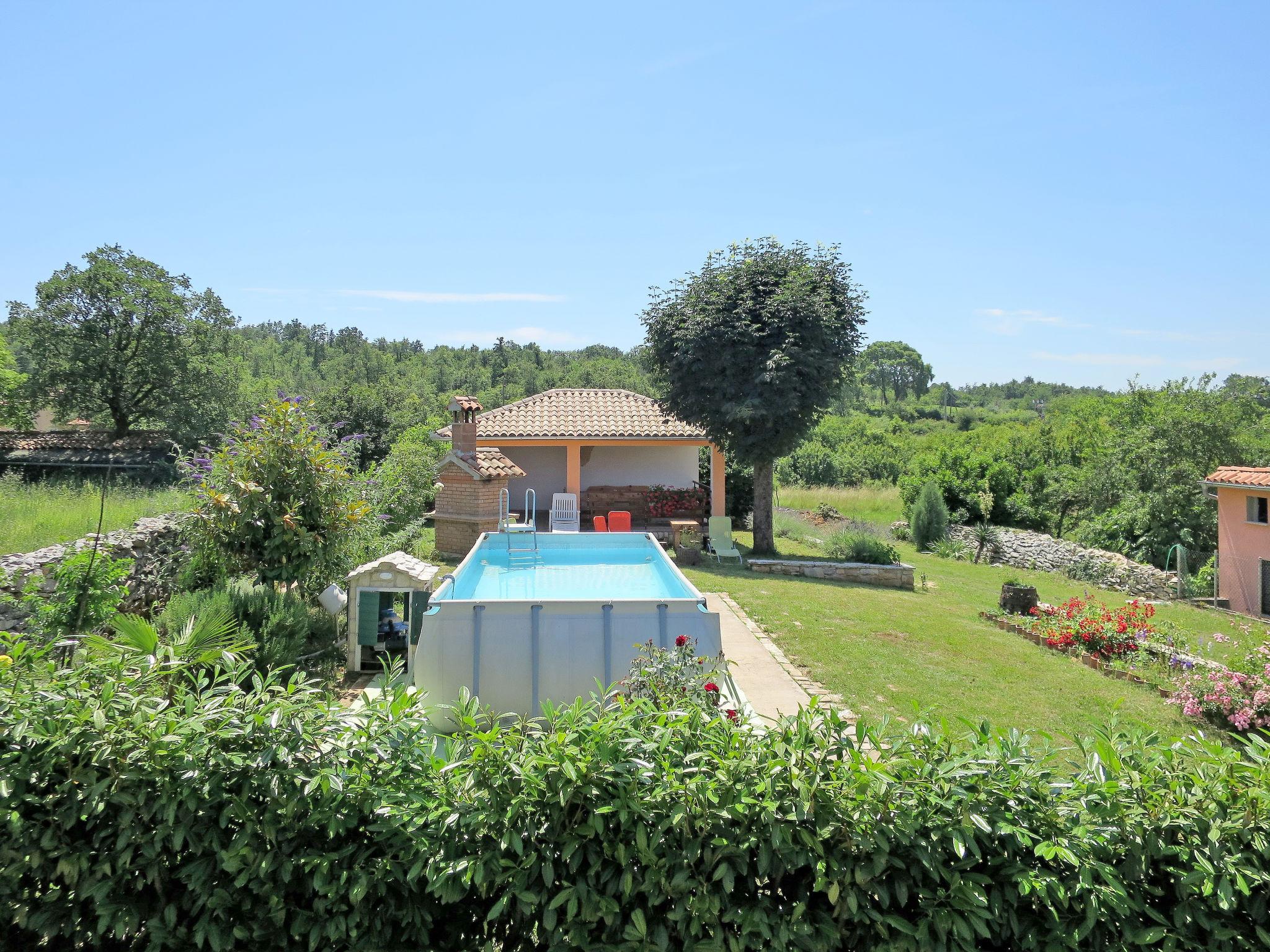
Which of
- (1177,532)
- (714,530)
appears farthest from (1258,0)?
(1177,532)

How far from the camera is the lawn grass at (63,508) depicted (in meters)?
7.26

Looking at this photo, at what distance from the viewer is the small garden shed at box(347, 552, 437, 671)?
7523 mm

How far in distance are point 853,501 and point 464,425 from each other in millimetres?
20767

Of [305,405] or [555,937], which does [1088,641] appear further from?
[305,405]

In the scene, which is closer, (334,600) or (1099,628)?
(334,600)

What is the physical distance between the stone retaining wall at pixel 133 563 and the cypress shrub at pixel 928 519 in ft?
70.7

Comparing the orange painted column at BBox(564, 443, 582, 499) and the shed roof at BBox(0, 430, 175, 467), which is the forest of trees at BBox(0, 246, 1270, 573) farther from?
the shed roof at BBox(0, 430, 175, 467)

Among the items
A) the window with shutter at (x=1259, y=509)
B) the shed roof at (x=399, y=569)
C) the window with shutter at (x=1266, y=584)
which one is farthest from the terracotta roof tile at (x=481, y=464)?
the window with shutter at (x=1266, y=584)

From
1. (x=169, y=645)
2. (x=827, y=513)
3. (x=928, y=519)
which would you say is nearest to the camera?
(x=169, y=645)

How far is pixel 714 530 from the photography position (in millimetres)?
17047

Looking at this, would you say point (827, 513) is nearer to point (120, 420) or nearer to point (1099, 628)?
point (1099, 628)

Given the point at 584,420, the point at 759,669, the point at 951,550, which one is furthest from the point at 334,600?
the point at 951,550

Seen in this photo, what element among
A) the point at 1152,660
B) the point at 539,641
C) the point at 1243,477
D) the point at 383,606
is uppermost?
the point at 1243,477

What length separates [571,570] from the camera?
11.1 meters
